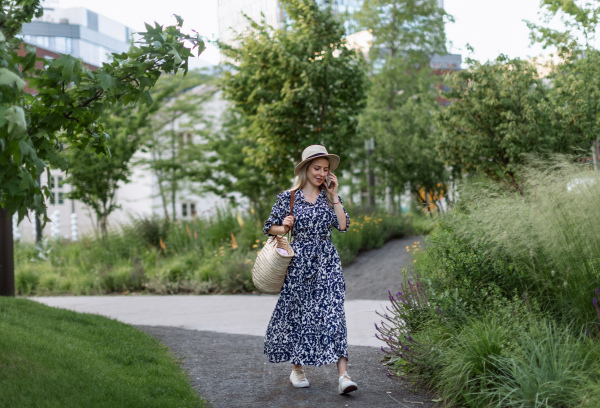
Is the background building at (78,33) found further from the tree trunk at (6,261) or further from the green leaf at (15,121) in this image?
the green leaf at (15,121)

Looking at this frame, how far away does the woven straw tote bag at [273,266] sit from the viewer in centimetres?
492

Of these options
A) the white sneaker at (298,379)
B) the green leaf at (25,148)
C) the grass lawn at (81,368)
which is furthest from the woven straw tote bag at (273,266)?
the green leaf at (25,148)

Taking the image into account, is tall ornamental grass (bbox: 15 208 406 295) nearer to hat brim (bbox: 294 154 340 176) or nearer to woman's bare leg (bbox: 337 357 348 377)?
hat brim (bbox: 294 154 340 176)

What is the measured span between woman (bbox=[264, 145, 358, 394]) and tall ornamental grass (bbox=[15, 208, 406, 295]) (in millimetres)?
7215

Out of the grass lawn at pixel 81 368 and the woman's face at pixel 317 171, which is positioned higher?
the woman's face at pixel 317 171

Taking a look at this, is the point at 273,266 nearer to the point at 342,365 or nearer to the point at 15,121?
the point at 342,365

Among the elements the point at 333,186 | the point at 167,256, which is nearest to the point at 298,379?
the point at 333,186

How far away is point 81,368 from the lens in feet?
15.1

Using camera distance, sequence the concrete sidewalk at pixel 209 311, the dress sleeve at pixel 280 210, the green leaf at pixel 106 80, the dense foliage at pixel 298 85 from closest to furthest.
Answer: the green leaf at pixel 106 80, the dress sleeve at pixel 280 210, the concrete sidewalk at pixel 209 311, the dense foliage at pixel 298 85

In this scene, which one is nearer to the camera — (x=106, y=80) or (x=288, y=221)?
(x=106, y=80)

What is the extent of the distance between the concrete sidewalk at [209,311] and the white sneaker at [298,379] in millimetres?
1501

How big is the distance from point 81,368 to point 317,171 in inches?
92.6

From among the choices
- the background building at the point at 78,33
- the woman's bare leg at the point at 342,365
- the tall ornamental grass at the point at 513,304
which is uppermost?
the background building at the point at 78,33

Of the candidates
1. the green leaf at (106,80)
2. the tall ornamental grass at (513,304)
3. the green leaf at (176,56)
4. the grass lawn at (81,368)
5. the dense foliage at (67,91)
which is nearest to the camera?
the dense foliage at (67,91)
